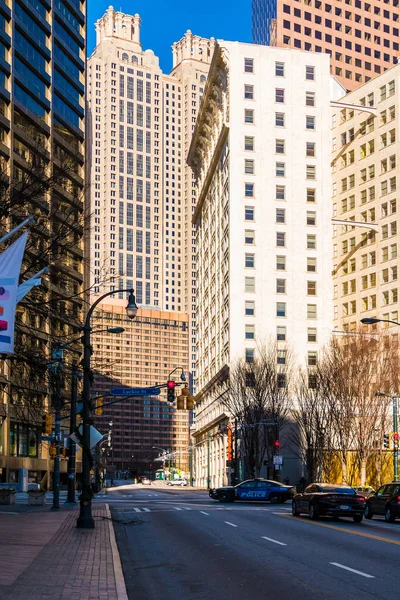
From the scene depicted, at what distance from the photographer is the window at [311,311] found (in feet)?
332

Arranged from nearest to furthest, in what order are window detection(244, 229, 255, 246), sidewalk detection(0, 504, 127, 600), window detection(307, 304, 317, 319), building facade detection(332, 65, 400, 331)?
sidewalk detection(0, 504, 127, 600) < building facade detection(332, 65, 400, 331) < window detection(307, 304, 317, 319) < window detection(244, 229, 255, 246)

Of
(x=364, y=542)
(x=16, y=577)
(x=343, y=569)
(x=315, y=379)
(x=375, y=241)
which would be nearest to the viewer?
(x=16, y=577)

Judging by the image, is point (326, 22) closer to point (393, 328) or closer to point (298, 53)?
point (298, 53)

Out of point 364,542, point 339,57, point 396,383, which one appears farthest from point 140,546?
point 339,57

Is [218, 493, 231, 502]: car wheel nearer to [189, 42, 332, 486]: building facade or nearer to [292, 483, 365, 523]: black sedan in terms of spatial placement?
[292, 483, 365, 523]: black sedan

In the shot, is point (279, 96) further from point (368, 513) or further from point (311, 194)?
point (368, 513)

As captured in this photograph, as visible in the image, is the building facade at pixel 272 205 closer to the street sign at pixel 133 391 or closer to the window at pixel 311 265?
the window at pixel 311 265

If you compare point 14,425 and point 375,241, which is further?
point 375,241

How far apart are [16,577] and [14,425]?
253 feet

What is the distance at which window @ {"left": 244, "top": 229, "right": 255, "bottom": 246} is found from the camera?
102 m

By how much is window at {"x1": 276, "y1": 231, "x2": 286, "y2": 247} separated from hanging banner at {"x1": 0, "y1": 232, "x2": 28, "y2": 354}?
85.0 m

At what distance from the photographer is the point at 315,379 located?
76.6 m

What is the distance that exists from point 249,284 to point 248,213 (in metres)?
8.39

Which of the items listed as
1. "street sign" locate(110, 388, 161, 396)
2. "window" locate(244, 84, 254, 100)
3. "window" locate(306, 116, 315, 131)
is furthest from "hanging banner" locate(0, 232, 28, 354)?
"window" locate(306, 116, 315, 131)
